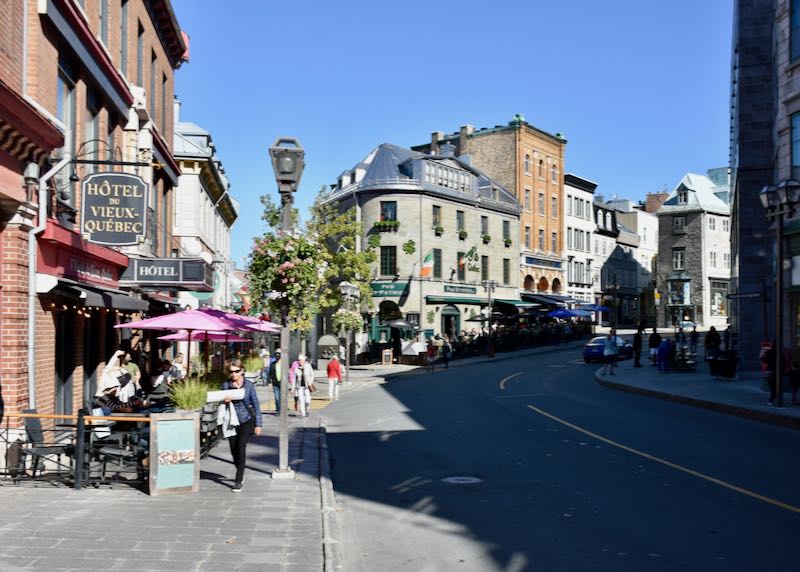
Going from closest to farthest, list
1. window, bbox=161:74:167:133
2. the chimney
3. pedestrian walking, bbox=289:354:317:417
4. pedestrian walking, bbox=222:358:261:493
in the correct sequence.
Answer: pedestrian walking, bbox=222:358:261:493 < pedestrian walking, bbox=289:354:317:417 < window, bbox=161:74:167:133 < the chimney

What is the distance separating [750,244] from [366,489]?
24.7 metres

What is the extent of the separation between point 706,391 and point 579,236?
49.8 m

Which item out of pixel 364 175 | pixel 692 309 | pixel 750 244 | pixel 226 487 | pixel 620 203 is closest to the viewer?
pixel 226 487

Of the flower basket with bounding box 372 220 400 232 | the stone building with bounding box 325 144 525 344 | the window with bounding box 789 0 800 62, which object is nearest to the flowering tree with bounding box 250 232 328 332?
the window with bounding box 789 0 800 62

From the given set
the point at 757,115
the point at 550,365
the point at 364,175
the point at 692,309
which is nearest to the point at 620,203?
the point at 692,309

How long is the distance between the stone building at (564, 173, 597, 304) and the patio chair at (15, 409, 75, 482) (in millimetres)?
62994

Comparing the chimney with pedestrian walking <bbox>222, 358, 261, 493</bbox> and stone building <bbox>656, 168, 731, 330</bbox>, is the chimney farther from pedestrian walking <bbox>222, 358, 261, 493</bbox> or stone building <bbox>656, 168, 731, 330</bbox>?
pedestrian walking <bbox>222, 358, 261, 493</bbox>

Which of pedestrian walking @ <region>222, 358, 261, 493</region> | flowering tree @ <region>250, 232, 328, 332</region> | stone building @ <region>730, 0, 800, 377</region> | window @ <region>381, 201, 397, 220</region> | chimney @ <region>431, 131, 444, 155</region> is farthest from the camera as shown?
chimney @ <region>431, 131, 444, 155</region>

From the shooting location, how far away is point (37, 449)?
11.1m

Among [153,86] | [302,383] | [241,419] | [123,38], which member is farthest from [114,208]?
[153,86]

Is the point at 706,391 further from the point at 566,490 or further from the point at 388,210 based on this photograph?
the point at 388,210

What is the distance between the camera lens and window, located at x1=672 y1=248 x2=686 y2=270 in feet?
263

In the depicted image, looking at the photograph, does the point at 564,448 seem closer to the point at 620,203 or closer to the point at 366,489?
the point at 366,489

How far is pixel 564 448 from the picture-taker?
14.3m
